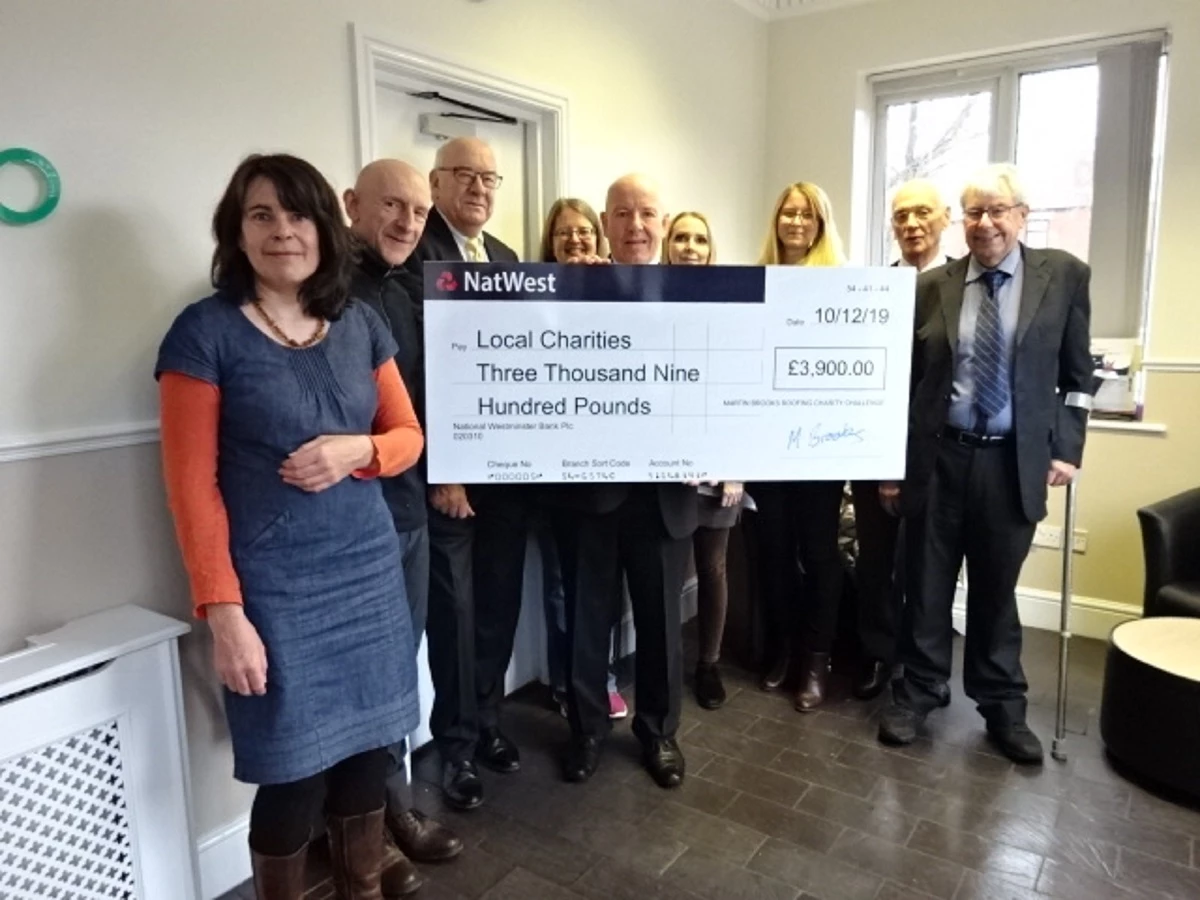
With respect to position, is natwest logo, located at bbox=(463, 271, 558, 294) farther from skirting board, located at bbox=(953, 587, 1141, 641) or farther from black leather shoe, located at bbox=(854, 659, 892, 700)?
skirting board, located at bbox=(953, 587, 1141, 641)

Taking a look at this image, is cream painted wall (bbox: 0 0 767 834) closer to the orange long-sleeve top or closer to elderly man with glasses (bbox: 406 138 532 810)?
elderly man with glasses (bbox: 406 138 532 810)

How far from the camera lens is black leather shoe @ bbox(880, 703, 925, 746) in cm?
264

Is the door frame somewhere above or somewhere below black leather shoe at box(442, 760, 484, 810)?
above

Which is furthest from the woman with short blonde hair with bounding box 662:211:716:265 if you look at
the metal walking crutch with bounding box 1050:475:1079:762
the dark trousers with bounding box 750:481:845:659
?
the metal walking crutch with bounding box 1050:475:1079:762

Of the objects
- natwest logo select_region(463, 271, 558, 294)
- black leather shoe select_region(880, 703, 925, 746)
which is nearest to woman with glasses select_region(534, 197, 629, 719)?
natwest logo select_region(463, 271, 558, 294)

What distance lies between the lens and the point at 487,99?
2.77 meters

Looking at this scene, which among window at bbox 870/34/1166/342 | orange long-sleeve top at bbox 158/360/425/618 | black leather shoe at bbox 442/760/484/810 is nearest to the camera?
orange long-sleeve top at bbox 158/360/425/618

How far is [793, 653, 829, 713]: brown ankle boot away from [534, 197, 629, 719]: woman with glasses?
1.93ft

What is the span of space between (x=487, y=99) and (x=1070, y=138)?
2.52 meters

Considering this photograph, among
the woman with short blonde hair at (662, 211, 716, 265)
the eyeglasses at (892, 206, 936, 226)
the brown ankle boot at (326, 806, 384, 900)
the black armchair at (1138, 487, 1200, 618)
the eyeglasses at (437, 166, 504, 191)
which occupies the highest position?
the eyeglasses at (437, 166, 504, 191)

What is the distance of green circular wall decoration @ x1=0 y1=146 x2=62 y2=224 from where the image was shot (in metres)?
1.59

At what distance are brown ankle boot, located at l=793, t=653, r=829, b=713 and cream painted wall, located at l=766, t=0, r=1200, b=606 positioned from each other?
1.35 meters

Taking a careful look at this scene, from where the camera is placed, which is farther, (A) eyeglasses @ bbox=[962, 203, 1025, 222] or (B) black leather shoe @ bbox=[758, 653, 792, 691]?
(B) black leather shoe @ bbox=[758, 653, 792, 691]

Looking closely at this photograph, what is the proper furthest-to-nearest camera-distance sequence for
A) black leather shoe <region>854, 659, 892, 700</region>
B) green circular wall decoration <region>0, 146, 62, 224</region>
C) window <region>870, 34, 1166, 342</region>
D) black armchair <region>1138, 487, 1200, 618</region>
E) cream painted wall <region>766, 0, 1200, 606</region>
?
window <region>870, 34, 1166, 342</region> → cream painted wall <region>766, 0, 1200, 606</region> → black leather shoe <region>854, 659, 892, 700</region> → black armchair <region>1138, 487, 1200, 618</region> → green circular wall decoration <region>0, 146, 62, 224</region>
